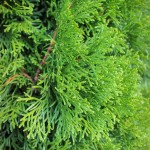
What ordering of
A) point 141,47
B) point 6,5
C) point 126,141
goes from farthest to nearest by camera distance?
point 141,47, point 126,141, point 6,5

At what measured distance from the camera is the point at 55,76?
47.8 inches

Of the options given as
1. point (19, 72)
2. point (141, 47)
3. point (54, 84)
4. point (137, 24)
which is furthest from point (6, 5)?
point (141, 47)

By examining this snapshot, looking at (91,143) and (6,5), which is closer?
(6,5)

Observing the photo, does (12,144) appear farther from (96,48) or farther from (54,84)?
(96,48)

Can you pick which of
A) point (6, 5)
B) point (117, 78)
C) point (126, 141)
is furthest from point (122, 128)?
point (6, 5)

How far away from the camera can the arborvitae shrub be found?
1.16m

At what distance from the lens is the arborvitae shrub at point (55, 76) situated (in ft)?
3.79

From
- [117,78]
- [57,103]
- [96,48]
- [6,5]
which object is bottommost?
[57,103]

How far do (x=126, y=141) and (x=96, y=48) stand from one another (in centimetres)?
59

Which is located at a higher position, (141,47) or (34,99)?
(141,47)

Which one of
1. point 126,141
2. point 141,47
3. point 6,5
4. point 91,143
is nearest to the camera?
point 6,5

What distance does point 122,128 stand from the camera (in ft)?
4.76

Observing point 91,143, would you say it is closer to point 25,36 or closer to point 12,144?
point 12,144

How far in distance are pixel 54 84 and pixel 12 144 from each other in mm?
343
